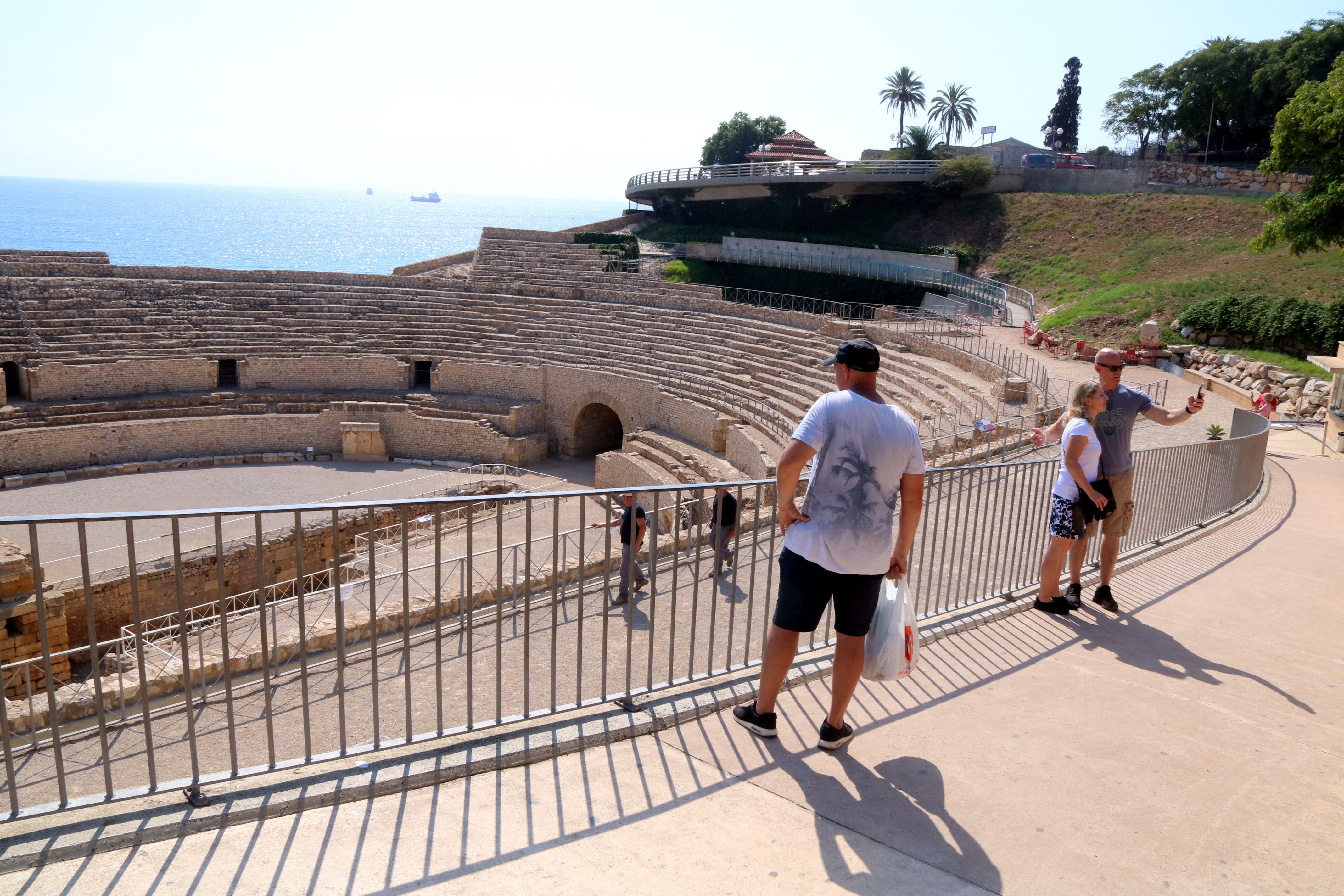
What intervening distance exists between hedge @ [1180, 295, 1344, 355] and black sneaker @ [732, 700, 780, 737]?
2239cm

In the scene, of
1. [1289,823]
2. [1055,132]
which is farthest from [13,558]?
[1055,132]

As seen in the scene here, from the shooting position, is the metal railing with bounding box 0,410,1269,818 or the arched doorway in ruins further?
the arched doorway in ruins

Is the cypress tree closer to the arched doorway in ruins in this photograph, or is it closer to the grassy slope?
the grassy slope

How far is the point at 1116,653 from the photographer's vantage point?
5.39 metres

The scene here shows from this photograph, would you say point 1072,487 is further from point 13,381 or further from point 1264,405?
point 13,381

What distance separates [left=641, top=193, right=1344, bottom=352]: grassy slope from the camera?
25.5 metres

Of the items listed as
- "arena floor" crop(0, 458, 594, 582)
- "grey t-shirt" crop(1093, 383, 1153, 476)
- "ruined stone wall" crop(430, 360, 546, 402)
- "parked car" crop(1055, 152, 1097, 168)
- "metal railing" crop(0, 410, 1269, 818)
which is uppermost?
"parked car" crop(1055, 152, 1097, 168)

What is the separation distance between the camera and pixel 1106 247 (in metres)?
33.8

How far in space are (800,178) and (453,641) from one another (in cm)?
3863

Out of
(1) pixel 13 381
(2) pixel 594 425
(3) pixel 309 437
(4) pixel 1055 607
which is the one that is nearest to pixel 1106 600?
(4) pixel 1055 607

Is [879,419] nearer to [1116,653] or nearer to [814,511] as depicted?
[814,511]

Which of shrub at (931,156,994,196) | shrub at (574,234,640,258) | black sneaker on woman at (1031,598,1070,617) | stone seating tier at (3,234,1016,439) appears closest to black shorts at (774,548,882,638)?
black sneaker on woman at (1031,598,1070,617)

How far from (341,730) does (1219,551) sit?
302 inches

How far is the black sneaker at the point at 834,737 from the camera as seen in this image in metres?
3.88
